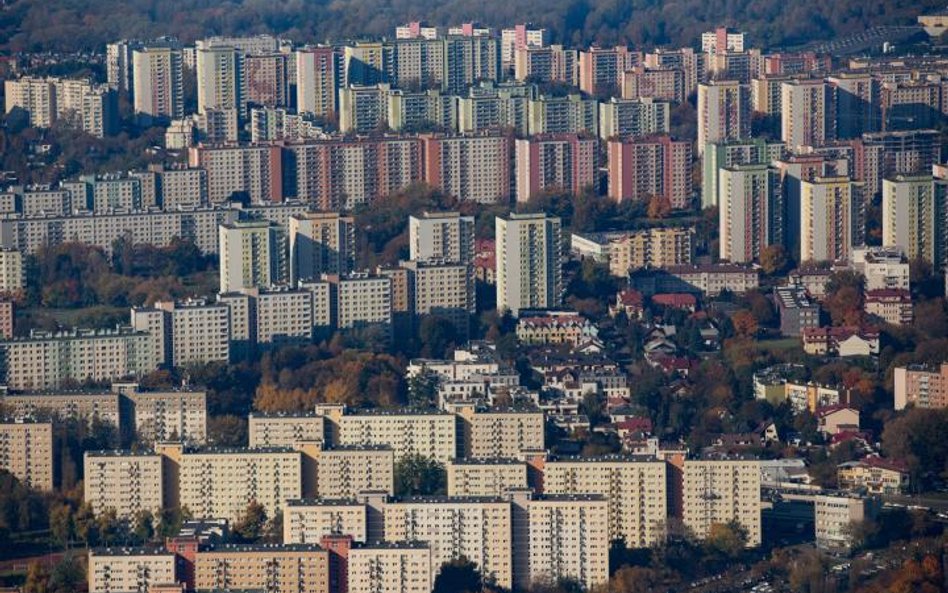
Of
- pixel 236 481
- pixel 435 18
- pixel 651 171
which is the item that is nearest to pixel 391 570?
pixel 236 481

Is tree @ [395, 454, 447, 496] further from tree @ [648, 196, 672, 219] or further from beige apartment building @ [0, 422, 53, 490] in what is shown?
tree @ [648, 196, 672, 219]

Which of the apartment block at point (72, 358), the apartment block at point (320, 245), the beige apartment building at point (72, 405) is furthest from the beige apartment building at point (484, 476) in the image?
the apartment block at point (320, 245)

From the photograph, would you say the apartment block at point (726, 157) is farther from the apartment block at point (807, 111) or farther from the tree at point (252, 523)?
the tree at point (252, 523)

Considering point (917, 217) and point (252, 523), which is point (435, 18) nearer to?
point (917, 217)

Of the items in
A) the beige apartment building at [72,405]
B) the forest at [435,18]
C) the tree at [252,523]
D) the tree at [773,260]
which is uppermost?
the forest at [435,18]

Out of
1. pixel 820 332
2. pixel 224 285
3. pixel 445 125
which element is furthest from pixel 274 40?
pixel 820 332

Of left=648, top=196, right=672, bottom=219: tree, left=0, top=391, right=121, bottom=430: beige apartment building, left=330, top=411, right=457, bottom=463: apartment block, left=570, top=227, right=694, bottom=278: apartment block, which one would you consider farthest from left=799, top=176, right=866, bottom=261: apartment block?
left=0, top=391, right=121, bottom=430: beige apartment building
